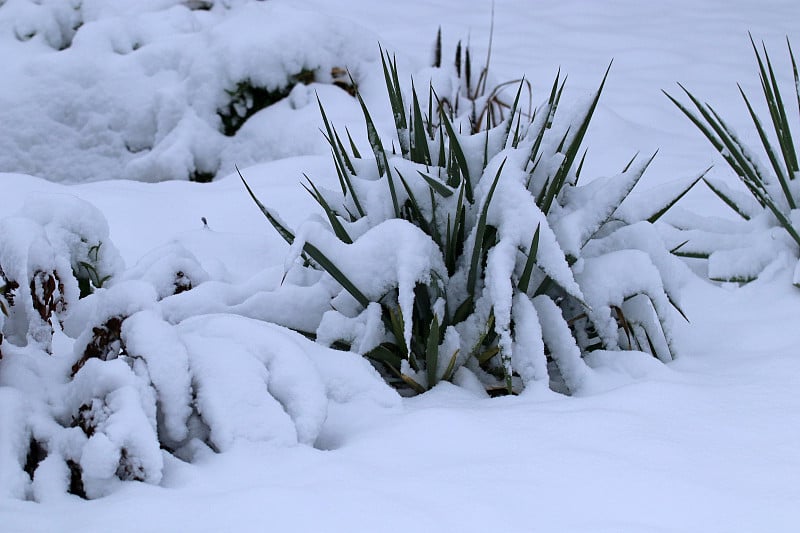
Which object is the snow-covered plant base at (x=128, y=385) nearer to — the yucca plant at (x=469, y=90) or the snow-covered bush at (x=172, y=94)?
the snow-covered bush at (x=172, y=94)

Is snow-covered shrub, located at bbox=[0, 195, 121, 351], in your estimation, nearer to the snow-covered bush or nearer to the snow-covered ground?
the snow-covered ground

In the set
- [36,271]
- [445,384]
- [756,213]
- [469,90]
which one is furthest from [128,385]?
[469,90]

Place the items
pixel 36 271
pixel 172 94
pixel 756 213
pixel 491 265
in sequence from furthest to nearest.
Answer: pixel 172 94 < pixel 756 213 < pixel 491 265 < pixel 36 271

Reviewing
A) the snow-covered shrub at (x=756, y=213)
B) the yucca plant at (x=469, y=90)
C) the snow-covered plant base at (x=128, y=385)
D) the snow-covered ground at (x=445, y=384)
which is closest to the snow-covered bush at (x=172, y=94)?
the snow-covered ground at (x=445, y=384)

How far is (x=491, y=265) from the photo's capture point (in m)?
1.64

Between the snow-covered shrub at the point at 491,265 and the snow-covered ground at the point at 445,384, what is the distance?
0.33 ft

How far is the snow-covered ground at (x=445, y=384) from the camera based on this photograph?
45.6 inches

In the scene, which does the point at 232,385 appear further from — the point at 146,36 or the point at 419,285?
the point at 146,36

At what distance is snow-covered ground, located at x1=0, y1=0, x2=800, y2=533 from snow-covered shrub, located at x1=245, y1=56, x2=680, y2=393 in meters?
0.10

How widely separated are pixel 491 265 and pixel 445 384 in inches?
9.8

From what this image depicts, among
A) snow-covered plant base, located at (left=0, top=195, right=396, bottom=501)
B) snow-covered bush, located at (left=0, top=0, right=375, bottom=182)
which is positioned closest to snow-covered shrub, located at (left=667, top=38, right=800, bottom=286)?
snow-covered plant base, located at (left=0, top=195, right=396, bottom=501)

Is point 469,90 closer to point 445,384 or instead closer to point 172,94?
point 172,94

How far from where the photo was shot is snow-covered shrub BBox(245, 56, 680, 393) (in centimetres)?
164

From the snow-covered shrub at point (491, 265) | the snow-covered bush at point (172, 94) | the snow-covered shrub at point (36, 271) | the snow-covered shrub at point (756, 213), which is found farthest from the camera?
the snow-covered bush at point (172, 94)
